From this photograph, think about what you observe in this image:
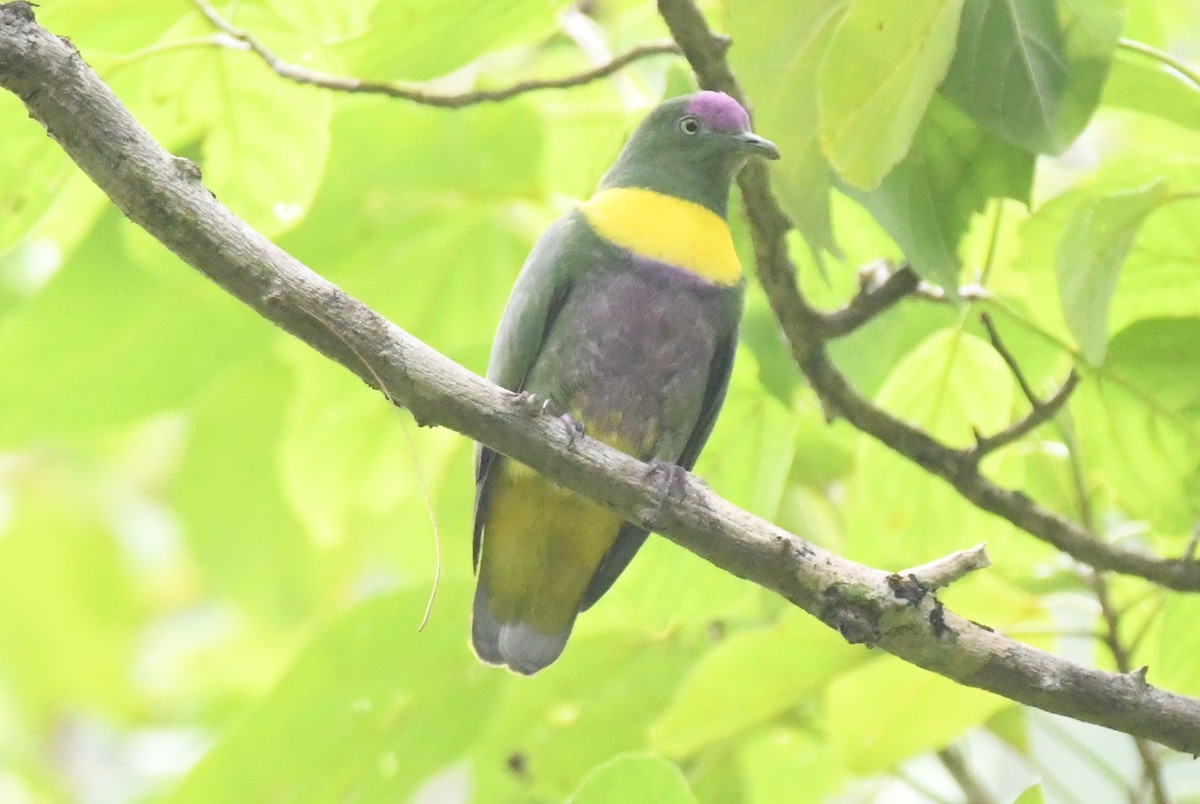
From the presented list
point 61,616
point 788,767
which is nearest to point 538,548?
point 788,767

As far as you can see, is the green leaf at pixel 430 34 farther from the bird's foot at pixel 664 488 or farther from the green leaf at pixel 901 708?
the green leaf at pixel 901 708

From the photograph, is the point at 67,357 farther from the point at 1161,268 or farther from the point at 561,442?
the point at 1161,268

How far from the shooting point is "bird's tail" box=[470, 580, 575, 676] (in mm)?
2688

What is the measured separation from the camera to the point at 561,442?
6.48 feet

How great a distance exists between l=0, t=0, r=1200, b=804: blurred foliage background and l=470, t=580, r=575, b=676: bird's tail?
0.17 meters

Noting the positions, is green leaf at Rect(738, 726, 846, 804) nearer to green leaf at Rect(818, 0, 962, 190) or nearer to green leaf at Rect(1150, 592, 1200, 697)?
green leaf at Rect(1150, 592, 1200, 697)

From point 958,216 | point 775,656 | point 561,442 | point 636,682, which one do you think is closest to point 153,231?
point 561,442

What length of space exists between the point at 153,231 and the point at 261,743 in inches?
51.0

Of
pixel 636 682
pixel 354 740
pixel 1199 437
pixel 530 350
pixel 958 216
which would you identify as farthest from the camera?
pixel 636 682

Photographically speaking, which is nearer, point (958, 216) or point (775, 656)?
point (958, 216)

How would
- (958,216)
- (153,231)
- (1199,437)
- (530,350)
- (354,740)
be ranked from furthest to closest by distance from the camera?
1. (354,740)
2. (530,350)
3. (1199,437)
4. (958,216)
5. (153,231)

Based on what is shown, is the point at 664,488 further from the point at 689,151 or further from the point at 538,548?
the point at 689,151

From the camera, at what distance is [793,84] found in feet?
7.02

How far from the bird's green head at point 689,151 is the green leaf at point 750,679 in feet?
2.91
